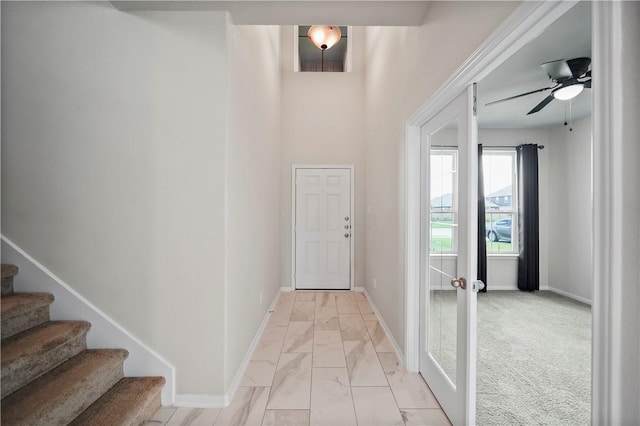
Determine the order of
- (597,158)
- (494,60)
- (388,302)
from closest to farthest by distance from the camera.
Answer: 1. (597,158)
2. (494,60)
3. (388,302)

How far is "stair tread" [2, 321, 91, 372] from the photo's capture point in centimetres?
147

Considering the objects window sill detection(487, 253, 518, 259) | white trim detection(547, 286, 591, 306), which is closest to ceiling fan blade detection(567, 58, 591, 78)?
window sill detection(487, 253, 518, 259)

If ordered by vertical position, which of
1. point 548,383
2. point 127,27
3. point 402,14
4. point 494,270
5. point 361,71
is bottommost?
point 548,383

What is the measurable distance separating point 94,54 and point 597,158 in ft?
8.81

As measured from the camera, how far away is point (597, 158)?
77 centimetres

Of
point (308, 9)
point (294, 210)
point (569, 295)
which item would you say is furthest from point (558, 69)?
point (569, 295)

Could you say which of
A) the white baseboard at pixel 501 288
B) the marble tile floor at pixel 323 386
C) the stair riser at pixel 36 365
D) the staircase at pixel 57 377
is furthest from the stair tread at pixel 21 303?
the white baseboard at pixel 501 288

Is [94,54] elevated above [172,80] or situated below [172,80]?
above

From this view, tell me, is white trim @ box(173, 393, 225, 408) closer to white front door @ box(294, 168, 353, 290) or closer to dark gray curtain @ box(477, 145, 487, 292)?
white front door @ box(294, 168, 353, 290)

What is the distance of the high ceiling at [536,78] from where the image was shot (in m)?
2.16

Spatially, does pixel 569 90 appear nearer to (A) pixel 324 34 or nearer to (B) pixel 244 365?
(A) pixel 324 34

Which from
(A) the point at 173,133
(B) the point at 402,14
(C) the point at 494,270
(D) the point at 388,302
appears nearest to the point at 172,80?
(A) the point at 173,133

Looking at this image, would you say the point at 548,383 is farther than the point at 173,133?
Yes

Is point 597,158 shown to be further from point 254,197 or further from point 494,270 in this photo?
point 494,270
